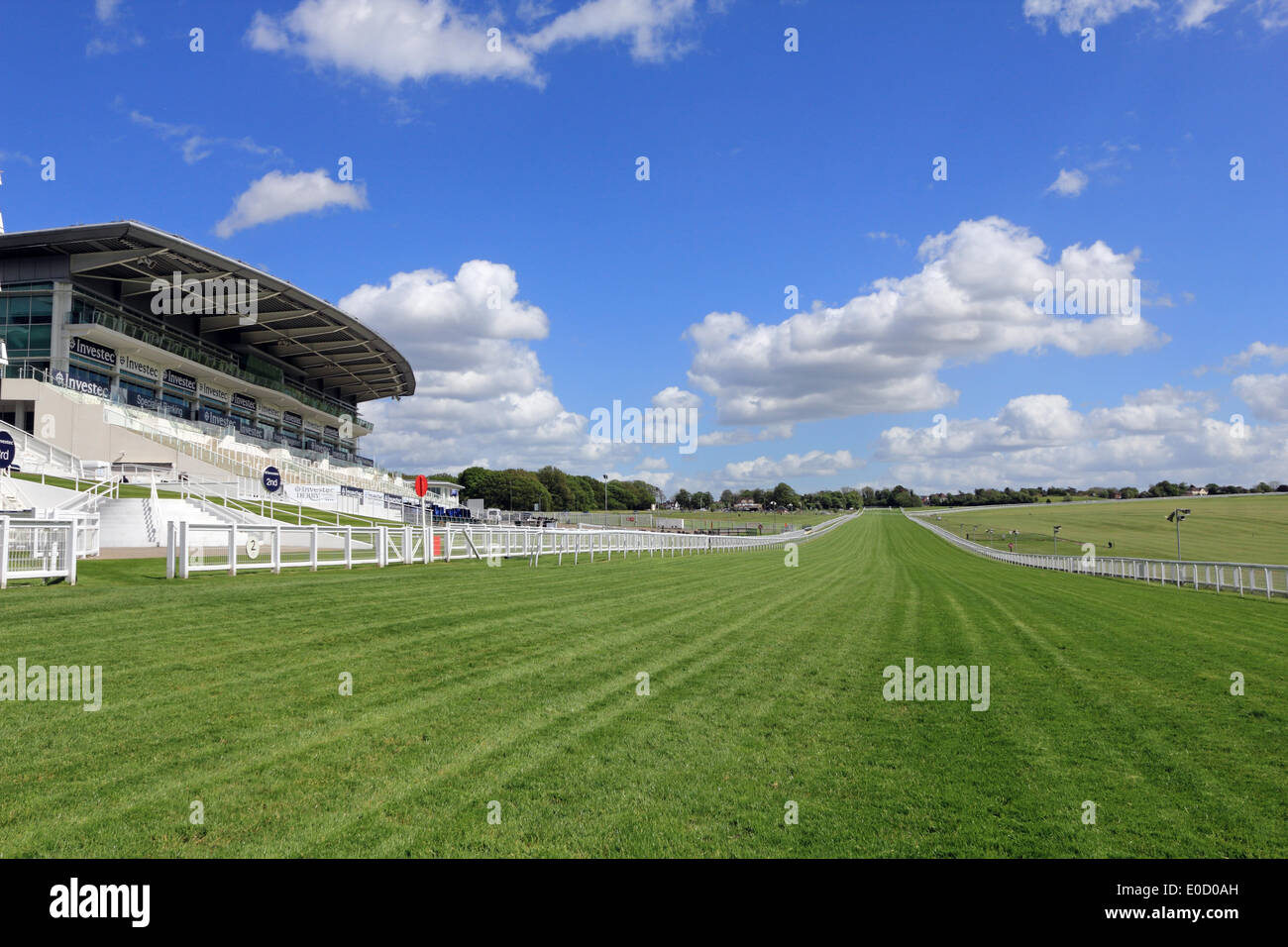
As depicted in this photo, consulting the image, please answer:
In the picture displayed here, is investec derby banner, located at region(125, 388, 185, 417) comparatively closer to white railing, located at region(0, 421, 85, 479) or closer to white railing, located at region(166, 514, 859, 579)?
white railing, located at region(0, 421, 85, 479)

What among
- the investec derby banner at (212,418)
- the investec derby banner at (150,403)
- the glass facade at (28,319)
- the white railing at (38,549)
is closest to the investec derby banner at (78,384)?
the glass facade at (28,319)

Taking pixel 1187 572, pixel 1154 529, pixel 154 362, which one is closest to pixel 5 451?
pixel 154 362

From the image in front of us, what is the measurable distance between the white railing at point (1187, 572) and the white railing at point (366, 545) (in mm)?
22602

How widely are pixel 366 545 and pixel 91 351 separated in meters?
47.2

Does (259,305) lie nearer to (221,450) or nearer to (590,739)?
(221,450)

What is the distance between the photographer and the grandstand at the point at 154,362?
165ft

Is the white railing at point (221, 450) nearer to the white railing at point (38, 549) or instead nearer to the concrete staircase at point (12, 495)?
the concrete staircase at point (12, 495)

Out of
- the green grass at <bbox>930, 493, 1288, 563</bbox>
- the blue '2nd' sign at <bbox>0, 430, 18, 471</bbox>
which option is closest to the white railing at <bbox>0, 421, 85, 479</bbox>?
the blue '2nd' sign at <bbox>0, 430, 18, 471</bbox>

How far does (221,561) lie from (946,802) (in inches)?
690

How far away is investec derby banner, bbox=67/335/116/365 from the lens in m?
54.8

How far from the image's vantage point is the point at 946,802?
563 centimetres
